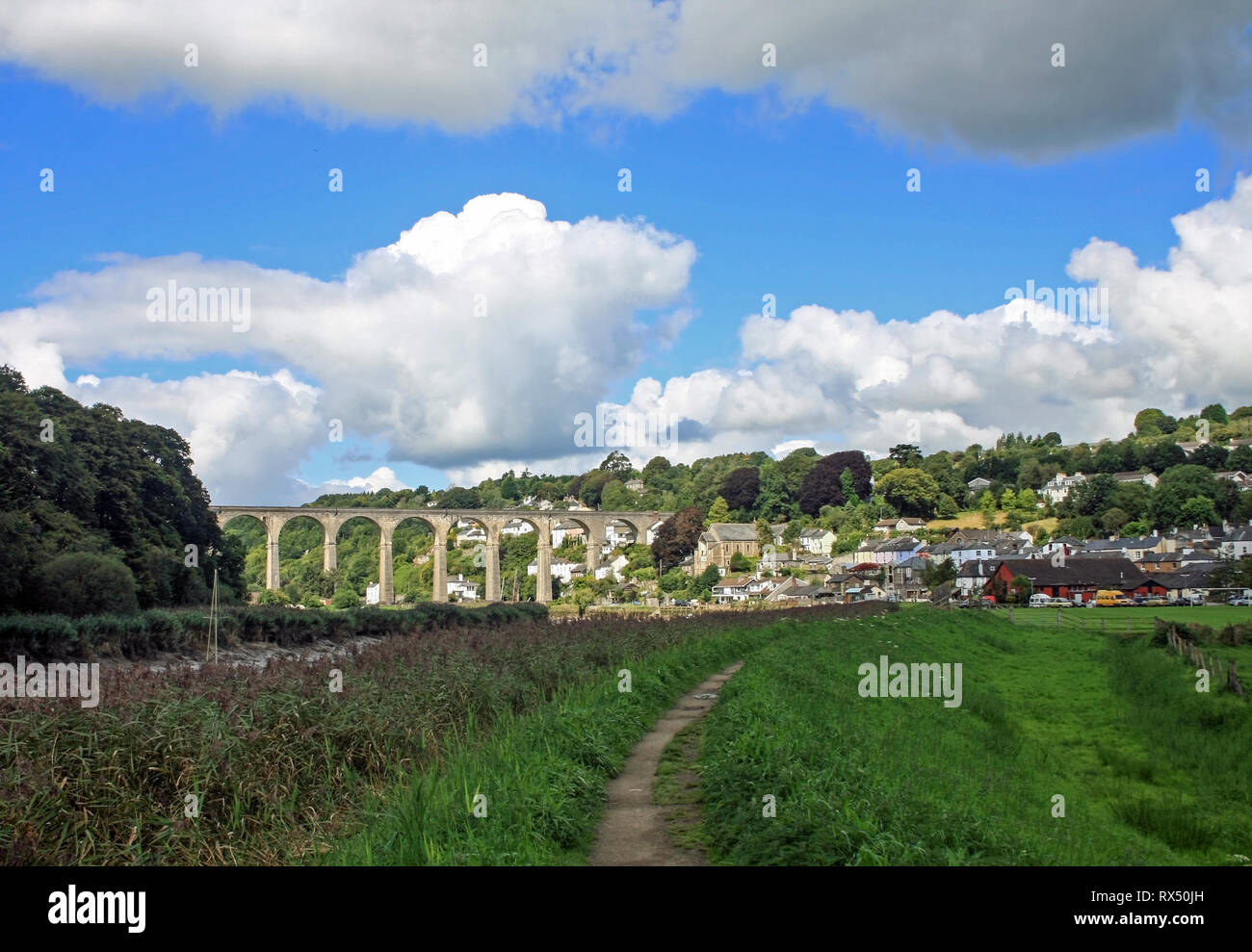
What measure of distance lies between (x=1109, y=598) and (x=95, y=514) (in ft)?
194

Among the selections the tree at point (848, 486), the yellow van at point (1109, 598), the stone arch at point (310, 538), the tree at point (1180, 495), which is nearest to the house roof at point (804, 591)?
the yellow van at point (1109, 598)

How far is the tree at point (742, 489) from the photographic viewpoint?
384 feet

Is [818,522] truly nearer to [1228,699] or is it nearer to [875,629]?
[875,629]

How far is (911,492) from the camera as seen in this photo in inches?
4441

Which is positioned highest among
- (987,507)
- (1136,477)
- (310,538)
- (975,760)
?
(1136,477)

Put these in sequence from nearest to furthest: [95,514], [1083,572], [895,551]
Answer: [95,514] < [1083,572] < [895,551]

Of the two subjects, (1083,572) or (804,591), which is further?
(804,591)

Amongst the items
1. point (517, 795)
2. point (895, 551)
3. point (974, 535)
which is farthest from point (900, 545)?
point (517, 795)

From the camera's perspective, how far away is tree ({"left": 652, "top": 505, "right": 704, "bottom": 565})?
318ft

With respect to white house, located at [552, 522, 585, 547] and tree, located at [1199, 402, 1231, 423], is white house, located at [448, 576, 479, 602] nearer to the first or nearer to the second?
white house, located at [552, 522, 585, 547]

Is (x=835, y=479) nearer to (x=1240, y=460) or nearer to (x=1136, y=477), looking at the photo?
(x=1136, y=477)

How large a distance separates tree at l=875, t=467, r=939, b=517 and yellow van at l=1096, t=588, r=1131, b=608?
4602 centimetres

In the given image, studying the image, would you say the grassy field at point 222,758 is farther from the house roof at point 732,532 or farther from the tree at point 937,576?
the house roof at point 732,532

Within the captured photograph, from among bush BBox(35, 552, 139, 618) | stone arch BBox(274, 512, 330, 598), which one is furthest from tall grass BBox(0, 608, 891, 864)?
stone arch BBox(274, 512, 330, 598)
